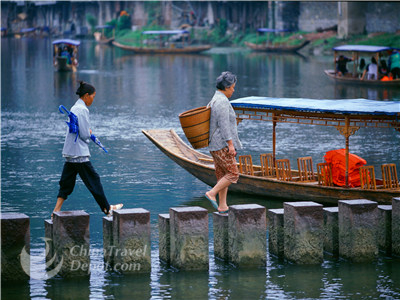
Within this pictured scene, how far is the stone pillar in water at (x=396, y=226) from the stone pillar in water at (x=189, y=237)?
2.10 meters

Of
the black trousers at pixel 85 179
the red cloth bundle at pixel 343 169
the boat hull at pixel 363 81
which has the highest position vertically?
the black trousers at pixel 85 179

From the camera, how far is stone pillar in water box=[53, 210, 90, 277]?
8344 mm

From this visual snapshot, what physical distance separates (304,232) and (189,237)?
3.97 ft

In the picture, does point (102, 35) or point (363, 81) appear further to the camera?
point (102, 35)

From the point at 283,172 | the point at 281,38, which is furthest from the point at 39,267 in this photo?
the point at 281,38

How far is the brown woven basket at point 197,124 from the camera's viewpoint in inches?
385

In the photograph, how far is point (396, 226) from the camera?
9.33 metres

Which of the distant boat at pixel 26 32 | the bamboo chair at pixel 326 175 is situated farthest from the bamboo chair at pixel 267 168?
the distant boat at pixel 26 32

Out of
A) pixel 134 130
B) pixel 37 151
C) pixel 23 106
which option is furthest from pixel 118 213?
pixel 23 106

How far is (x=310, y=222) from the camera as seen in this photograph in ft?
29.1

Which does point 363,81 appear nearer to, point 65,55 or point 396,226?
point 65,55

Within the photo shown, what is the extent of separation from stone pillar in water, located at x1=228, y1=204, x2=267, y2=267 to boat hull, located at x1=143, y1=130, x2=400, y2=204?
9.82ft

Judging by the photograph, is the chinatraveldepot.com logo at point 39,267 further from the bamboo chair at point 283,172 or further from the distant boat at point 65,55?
the distant boat at point 65,55

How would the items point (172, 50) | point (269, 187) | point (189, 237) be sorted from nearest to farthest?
point (189, 237) < point (269, 187) < point (172, 50)
